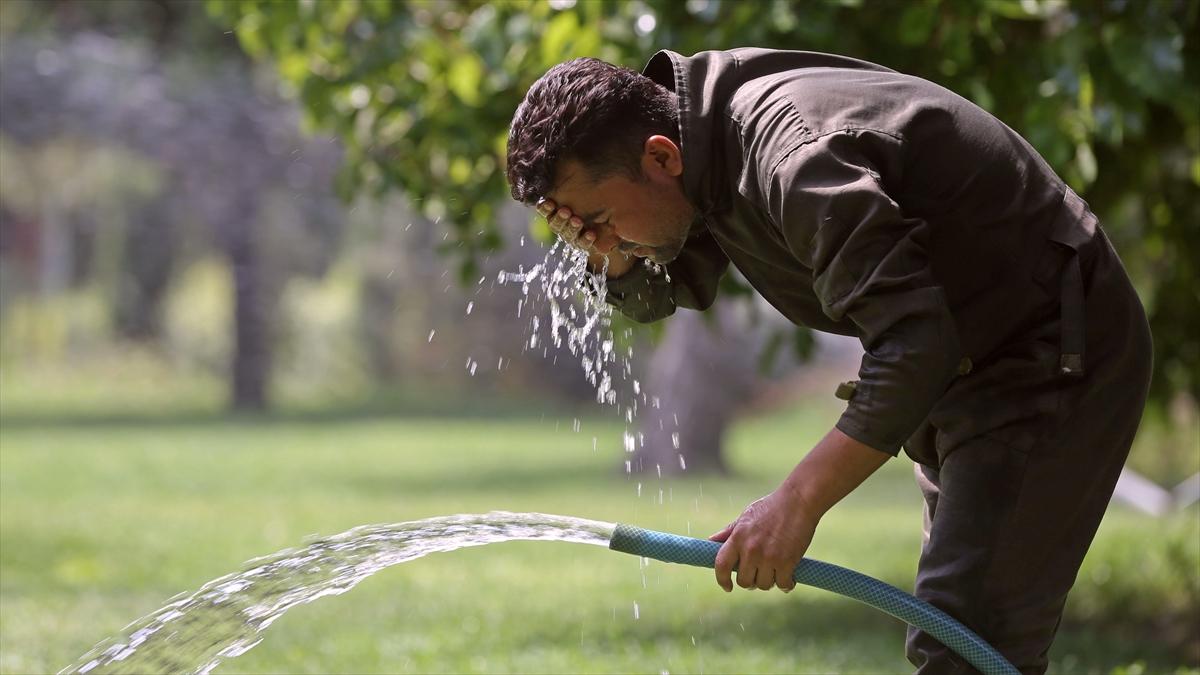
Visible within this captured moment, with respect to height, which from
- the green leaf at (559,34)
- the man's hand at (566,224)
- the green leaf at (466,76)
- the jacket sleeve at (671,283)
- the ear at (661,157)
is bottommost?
the green leaf at (466,76)

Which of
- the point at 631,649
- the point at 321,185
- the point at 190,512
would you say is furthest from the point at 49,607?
the point at 321,185

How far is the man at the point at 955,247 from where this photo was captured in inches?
106

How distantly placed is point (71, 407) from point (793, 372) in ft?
30.4

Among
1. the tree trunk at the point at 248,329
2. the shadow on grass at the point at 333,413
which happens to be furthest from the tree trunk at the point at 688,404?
the tree trunk at the point at 248,329

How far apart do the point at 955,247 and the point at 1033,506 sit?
45cm

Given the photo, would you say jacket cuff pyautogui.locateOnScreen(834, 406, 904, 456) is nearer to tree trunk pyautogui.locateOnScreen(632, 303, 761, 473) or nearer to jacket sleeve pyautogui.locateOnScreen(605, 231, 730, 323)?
jacket sleeve pyautogui.locateOnScreen(605, 231, 730, 323)

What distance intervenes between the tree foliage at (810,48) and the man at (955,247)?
1.83 m

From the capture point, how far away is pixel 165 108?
2102cm

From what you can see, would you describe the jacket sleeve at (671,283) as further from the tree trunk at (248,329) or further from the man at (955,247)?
the tree trunk at (248,329)

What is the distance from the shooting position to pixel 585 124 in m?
2.73

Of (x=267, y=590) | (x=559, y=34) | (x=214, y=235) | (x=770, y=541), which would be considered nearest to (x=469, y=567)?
(x=559, y=34)

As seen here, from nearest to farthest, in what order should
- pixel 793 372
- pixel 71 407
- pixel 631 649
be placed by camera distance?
pixel 631 649 → pixel 71 407 → pixel 793 372

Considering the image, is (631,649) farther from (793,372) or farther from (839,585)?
(793,372)

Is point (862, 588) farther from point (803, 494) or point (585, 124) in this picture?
point (585, 124)
